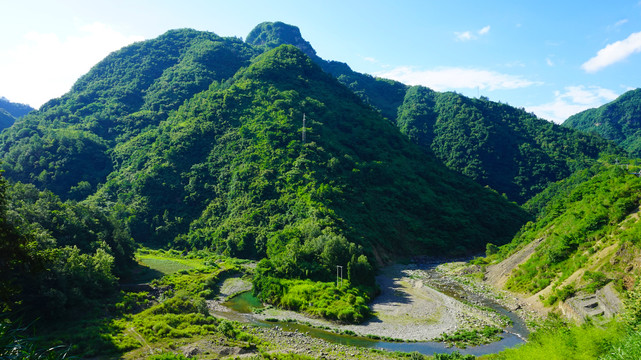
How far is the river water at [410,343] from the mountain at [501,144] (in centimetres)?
9772

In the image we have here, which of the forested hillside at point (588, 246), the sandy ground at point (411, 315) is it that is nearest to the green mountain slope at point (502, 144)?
the forested hillside at point (588, 246)

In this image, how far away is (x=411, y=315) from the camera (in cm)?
4641

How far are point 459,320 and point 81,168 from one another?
12100 centimetres

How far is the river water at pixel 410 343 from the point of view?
36.6 m

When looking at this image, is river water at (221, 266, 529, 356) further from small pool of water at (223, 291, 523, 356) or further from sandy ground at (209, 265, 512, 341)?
sandy ground at (209, 265, 512, 341)

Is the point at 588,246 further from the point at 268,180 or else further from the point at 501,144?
the point at 501,144

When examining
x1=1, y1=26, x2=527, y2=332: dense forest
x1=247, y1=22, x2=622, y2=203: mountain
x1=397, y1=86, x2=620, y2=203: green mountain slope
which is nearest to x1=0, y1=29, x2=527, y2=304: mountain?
x1=1, y1=26, x2=527, y2=332: dense forest

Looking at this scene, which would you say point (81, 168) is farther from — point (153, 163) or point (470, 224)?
point (470, 224)

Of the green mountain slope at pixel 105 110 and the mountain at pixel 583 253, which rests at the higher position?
the green mountain slope at pixel 105 110

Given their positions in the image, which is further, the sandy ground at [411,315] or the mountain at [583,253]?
the sandy ground at [411,315]

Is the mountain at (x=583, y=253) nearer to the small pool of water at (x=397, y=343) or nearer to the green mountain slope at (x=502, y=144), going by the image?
the small pool of water at (x=397, y=343)

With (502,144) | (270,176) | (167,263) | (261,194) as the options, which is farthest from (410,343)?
(502,144)

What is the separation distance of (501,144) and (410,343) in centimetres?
13800

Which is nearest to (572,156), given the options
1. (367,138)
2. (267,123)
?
(367,138)
